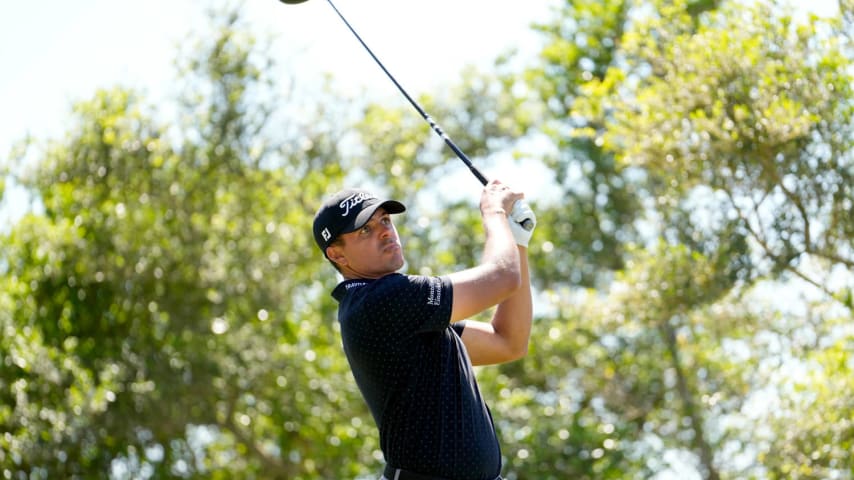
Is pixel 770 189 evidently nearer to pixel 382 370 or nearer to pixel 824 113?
pixel 824 113

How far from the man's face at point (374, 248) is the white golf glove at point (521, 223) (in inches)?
15.6

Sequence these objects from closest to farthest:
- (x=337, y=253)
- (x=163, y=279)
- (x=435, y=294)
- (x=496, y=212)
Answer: (x=435, y=294) → (x=496, y=212) → (x=337, y=253) → (x=163, y=279)

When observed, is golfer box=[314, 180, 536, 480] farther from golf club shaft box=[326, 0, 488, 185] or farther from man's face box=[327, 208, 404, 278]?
golf club shaft box=[326, 0, 488, 185]

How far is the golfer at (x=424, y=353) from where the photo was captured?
3.71 meters

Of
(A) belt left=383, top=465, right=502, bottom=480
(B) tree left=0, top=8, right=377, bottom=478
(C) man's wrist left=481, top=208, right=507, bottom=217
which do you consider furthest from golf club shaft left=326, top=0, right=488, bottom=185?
(B) tree left=0, top=8, right=377, bottom=478

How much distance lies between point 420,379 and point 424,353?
8 centimetres

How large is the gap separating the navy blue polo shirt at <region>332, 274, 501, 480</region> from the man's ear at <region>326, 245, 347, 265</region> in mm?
224

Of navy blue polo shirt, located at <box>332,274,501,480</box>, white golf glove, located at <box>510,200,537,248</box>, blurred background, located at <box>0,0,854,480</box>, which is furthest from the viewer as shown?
blurred background, located at <box>0,0,854,480</box>

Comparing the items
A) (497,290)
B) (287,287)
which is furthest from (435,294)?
(287,287)

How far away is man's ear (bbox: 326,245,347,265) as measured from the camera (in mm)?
4039

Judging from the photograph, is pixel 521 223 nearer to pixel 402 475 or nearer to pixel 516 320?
pixel 516 320

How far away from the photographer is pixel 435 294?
372 centimetres

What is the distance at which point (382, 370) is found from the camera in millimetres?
3807

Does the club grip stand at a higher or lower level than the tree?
higher
